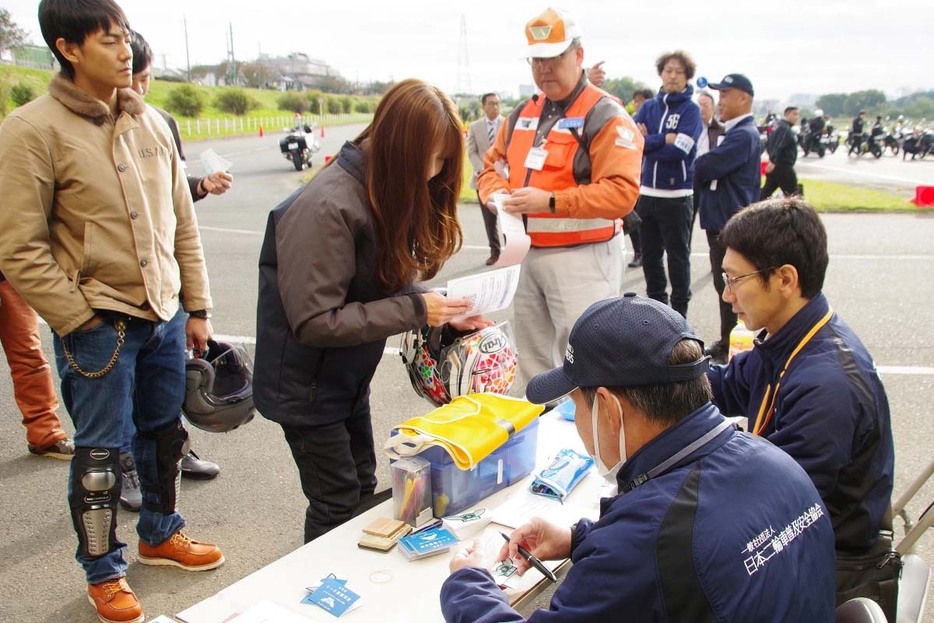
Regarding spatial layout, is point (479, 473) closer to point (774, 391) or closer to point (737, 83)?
point (774, 391)

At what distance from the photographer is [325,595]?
5.44 ft

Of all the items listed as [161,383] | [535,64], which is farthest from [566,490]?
[535,64]

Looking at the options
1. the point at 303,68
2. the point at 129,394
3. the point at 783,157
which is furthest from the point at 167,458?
the point at 303,68

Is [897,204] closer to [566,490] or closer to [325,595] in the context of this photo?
[566,490]

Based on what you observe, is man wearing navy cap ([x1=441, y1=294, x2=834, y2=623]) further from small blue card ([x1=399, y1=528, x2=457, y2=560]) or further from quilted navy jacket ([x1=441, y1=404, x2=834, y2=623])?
small blue card ([x1=399, y1=528, x2=457, y2=560])

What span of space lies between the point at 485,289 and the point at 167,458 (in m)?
1.42

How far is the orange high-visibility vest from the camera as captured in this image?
10.6ft

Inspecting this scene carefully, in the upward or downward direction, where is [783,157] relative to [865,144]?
downward

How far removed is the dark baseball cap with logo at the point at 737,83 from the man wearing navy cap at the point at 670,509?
4.32m

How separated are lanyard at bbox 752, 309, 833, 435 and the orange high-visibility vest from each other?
1390mm

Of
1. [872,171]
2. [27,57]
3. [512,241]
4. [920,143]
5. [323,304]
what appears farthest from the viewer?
[27,57]

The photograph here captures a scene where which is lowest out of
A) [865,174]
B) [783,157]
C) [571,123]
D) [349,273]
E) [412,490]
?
[412,490]

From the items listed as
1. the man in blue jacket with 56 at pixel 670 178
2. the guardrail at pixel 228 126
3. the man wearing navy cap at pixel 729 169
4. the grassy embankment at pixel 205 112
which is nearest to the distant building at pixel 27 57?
the grassy embankment at pixel 205 112

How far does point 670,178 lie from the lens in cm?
538
